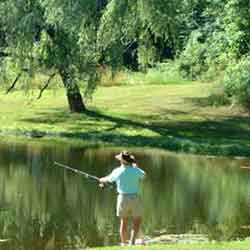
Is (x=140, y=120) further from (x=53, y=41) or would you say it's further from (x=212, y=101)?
(x=212, y=101)

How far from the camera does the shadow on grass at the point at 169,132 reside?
37312mm

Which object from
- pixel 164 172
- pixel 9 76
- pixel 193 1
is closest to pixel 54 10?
pixel 9 76

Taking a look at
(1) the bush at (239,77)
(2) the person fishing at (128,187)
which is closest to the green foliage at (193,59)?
(1) the bush at (239,77)

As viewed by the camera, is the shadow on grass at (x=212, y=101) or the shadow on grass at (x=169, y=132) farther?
the shadow on grass at (x=212, y=101)

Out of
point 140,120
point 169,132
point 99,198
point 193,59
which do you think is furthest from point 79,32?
point 99,198

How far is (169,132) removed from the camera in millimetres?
41375

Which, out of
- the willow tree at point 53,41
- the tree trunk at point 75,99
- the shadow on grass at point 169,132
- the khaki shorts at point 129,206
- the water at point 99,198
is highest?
the willow tree at point 53,41

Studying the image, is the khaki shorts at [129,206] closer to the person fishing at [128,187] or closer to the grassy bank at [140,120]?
the person fishing at [128,187]

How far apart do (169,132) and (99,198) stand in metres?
17.1

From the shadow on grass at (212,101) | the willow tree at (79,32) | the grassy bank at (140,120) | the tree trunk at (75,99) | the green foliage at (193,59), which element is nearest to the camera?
the grassy bank at (140,120)

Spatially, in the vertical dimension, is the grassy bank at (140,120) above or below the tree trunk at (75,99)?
below

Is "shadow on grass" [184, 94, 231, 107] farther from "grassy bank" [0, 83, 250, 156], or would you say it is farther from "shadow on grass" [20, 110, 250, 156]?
"shadow on grass" [20, 110, 250, 156]

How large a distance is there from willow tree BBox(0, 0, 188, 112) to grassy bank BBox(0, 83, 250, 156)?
2680 mm

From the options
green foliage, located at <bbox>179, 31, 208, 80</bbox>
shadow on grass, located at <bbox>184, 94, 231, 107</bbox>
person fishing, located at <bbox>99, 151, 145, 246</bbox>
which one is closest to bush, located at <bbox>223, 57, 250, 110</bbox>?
shadow on grass, located at <bbox>184, 94, 231, 107</bbox>
